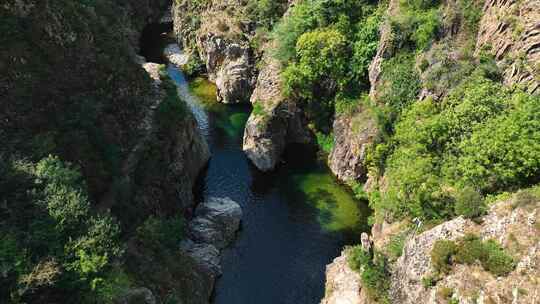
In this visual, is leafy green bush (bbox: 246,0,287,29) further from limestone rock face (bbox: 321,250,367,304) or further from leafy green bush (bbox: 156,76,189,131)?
limestone rock face (bbox: 321,250,367,304)

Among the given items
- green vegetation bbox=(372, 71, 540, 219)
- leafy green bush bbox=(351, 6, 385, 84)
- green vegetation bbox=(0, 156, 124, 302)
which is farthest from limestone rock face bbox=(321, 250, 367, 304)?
leafy green bush bbox=(351, 6, 385, 84)

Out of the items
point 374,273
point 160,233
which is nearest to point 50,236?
point 160,233

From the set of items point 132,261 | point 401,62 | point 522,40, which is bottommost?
point 132,261

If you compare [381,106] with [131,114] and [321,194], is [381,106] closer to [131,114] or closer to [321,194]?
[321,194]

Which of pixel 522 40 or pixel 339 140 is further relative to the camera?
pixel 339 140

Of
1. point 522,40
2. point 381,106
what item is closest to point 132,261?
point 381,106

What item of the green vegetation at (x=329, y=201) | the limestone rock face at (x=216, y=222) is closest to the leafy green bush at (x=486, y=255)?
the green vegetation at (x=329, y=201)

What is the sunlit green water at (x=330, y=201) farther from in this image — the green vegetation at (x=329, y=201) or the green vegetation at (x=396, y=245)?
the green vegetation at (x=396, y=245)
